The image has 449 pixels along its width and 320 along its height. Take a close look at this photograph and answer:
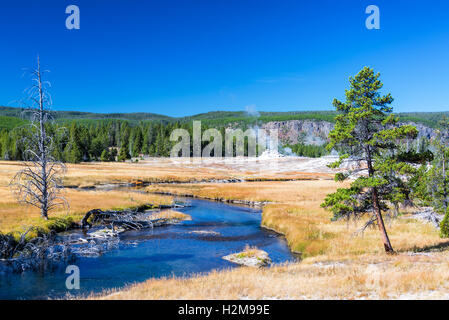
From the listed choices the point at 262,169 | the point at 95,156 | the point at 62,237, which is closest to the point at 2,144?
the point at 95,156

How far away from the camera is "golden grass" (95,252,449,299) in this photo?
11.7 m

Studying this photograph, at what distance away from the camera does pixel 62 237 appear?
2752cm

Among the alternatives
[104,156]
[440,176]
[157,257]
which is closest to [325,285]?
[157,257]

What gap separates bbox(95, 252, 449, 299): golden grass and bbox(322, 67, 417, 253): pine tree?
13.1ft

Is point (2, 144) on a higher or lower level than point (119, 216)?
higher

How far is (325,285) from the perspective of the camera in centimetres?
1293

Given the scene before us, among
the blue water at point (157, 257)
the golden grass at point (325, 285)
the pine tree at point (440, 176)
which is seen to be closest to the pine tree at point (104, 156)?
the blue water at point (157, 257)

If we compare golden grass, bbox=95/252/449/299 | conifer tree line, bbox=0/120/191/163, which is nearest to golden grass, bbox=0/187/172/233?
golden grass, bbox=95/252/449/299

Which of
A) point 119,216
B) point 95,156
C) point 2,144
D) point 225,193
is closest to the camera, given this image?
point 119,216

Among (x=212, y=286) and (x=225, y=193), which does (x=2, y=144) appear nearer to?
(x=225, y=193)

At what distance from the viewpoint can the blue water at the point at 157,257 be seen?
58.7 ft

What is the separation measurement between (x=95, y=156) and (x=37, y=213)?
333ft

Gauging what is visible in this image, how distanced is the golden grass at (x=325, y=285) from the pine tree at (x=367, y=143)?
400 cm

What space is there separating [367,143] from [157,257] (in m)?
16.0
